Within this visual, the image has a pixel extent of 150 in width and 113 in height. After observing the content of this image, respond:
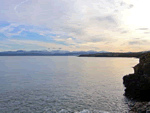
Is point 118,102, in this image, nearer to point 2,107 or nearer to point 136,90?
point 136,90

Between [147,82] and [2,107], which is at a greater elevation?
[147,82]

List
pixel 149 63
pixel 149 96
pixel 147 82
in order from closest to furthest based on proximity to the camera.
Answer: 1. pixel 149 96
2. pixel 147 82
3. pixel 149 63

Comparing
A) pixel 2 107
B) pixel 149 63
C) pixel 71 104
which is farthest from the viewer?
pixel 149 63

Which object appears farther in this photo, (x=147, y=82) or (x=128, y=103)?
(x=147, y=82)

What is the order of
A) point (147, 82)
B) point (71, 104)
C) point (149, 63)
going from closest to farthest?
1. point (71, 104)
2. point (147, 82)
3. point (149, 63)

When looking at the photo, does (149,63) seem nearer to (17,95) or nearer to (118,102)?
(118,102)

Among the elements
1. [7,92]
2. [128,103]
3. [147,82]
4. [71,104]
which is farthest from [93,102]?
[7,92]

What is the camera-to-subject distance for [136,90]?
34.4 metres

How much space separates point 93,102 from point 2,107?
62.5ft

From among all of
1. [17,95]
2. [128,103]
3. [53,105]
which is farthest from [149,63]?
[17,95]

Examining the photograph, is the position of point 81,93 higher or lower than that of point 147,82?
lower

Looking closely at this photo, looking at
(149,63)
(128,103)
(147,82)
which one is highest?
(149,63)

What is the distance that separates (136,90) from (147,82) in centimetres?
349

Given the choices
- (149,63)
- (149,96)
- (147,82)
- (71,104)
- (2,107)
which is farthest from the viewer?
(149,63)
